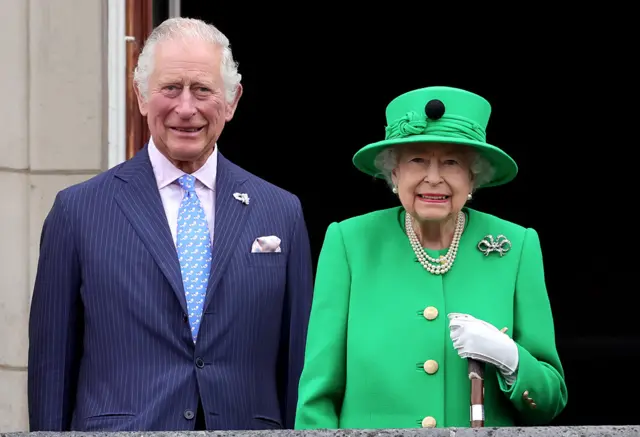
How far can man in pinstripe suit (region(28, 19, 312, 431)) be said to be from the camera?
390cm

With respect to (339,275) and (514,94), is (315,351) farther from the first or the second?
(514,94)

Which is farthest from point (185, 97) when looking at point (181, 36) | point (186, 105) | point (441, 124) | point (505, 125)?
point (505, 125)

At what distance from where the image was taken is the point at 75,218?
13.0 ft

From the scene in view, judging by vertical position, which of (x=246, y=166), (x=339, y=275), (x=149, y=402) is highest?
(x=246, y=166)

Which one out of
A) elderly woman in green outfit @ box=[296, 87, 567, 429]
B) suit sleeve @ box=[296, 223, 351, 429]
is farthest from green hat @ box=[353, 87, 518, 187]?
suit sleeve @ box=[296, 223, 351, 429]

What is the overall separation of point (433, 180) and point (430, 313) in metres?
0.28

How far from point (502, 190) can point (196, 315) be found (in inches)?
175

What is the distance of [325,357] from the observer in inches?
140

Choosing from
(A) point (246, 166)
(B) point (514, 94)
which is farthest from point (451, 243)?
(B) point (514, 94)

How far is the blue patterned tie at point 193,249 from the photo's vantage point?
3.93m

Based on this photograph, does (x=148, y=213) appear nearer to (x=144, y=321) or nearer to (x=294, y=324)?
(x=144, y=321)

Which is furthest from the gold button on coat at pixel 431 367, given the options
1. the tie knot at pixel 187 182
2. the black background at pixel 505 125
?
the black background at pixel 505 125

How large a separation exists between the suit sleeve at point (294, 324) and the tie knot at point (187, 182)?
0.27 m

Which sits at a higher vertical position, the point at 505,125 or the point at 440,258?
the point at 505,125
